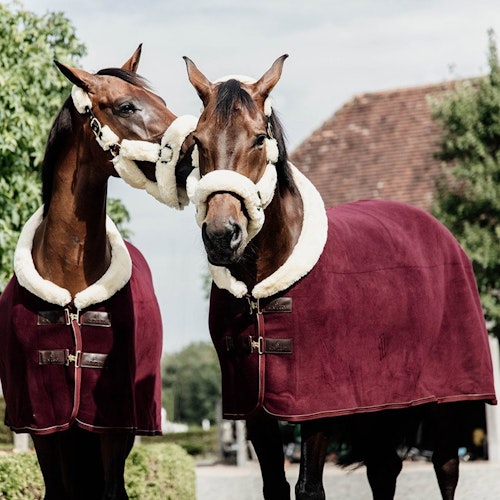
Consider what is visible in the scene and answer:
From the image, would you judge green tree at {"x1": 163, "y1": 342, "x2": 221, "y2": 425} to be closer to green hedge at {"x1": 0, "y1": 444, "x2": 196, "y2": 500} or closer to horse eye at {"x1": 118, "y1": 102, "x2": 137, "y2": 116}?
green hedge at {"x1": 0, "y1": 444, "x2": 196, "y2": 500}

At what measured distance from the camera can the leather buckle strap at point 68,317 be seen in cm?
566

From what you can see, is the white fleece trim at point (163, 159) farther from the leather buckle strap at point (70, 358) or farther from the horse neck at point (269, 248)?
the leather buckle strap at point (70, 358)

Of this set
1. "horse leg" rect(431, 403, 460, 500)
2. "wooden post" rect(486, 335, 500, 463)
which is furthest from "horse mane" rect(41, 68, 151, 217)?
"wooden post" rect(486, 335, 500, 463)

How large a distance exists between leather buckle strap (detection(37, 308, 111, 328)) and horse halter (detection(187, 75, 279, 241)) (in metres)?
1.05

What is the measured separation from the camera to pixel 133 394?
582cm

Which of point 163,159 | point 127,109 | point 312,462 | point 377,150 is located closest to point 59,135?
point 127,109

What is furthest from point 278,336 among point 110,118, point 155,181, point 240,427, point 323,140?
point 323,140

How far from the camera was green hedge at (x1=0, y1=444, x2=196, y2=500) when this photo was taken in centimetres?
732

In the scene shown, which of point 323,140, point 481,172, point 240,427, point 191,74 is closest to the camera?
point 191,74

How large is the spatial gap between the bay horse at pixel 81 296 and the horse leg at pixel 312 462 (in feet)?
3.28

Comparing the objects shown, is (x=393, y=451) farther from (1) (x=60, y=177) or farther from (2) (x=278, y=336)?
(1) (x=60, y=177)

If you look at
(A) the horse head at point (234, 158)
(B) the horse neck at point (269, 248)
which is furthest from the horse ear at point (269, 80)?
(B) the horse neck at point (269, 248)

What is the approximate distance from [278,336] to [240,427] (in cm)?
1869

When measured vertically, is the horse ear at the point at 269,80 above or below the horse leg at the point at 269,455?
above
